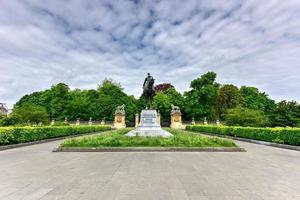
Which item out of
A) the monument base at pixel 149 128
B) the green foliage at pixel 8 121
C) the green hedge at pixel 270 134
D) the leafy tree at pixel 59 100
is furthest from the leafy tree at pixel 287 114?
the leafy tree at pixel 59 100

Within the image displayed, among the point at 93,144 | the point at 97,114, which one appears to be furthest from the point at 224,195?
the point at 97,114

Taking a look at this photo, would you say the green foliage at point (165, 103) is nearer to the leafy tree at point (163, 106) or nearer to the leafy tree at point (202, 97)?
the leafy tree at point (163, 106)

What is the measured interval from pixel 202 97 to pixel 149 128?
3548cm

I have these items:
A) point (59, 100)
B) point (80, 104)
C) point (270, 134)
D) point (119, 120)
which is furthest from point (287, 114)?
point (59, 100)

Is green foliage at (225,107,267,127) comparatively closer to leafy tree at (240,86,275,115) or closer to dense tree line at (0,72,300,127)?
dense tree line at (0,72,300,127)

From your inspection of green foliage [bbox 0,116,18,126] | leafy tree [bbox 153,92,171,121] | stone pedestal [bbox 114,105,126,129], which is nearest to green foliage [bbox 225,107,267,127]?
green foliage [bbox 0,116,18,126]

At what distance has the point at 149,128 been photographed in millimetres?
21438

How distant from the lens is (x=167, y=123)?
182 ft

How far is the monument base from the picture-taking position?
2053 cm

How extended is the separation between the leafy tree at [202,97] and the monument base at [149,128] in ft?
109

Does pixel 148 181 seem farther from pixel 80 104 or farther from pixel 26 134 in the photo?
pixel 80 104

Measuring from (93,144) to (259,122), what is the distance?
2062 centimetres

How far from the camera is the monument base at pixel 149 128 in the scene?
808 inches

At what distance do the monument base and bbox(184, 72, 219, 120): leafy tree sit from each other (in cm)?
3310
